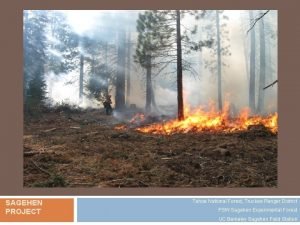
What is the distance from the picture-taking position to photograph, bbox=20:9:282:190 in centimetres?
1310

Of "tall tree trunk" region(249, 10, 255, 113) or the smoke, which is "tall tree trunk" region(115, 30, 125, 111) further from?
"tall tree trunk" region(249, 10, 255, 113)

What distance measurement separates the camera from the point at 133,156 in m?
13.1

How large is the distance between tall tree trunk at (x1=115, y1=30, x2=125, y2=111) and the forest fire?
2.09ft

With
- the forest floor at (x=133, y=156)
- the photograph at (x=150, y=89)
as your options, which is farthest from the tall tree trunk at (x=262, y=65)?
the forest floor at (x=133, y=156)

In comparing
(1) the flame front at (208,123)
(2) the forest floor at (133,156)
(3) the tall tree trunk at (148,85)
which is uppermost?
(3) the tall tree trunk at (148,85)

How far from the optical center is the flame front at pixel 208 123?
44.1ft

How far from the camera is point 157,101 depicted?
13.4 meters

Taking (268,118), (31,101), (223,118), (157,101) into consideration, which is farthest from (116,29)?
(268,118)

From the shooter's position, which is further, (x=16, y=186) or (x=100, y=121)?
(x=100, y=121)

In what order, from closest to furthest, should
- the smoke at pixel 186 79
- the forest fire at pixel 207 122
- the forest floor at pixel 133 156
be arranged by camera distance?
the forest floor at pixel 133 156 → the smoke at pixel 186 79 → the forest fire at pixel 207 122

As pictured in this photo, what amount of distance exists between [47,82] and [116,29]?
262cm

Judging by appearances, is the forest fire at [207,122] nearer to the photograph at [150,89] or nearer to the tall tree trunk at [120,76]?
the photograph at [150,89]

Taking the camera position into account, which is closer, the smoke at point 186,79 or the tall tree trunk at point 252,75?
the smoke at point 186,79

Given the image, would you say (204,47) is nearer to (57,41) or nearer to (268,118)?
(268,118)
